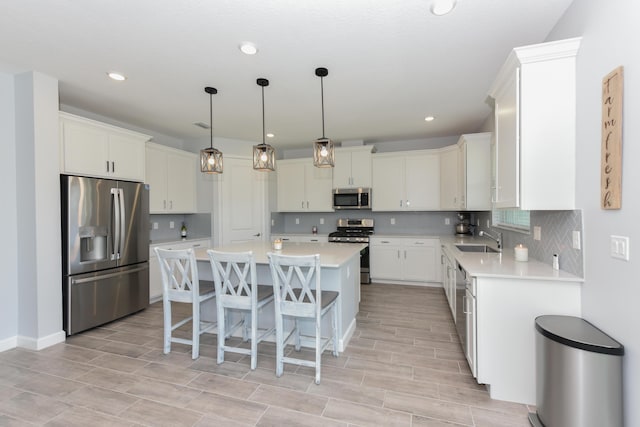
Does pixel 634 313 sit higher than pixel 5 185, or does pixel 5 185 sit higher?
pixel 5 185

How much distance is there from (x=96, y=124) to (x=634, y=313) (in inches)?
189

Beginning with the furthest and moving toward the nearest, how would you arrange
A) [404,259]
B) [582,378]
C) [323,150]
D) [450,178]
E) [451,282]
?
[404,259] → [450,178] → [451,282] → [323,150] → [582,378]

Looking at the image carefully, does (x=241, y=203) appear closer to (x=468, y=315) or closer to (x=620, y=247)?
(x=468, y=315)

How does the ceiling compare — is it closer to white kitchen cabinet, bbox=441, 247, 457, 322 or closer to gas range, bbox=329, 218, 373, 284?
white kitchen cabinet, bbox=441, 247, 457, 322

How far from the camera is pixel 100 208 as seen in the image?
3381 mm

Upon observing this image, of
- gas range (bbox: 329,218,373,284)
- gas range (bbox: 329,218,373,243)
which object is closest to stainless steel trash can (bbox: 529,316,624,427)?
gas range (bbox: 329,218,373,284)

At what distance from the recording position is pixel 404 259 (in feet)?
17.3

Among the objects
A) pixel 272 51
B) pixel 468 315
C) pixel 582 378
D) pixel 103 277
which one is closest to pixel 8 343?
pixel 103 277

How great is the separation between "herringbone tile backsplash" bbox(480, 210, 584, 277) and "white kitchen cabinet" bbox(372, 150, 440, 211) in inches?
96.7

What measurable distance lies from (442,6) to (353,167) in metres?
3.76

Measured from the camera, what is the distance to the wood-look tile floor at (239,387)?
6.41 feet

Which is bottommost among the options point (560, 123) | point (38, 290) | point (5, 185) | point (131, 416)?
point (131, 416)

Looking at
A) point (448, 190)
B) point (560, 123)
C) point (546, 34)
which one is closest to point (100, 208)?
point (560, 123)

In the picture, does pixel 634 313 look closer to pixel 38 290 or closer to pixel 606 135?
pixel 606 135
